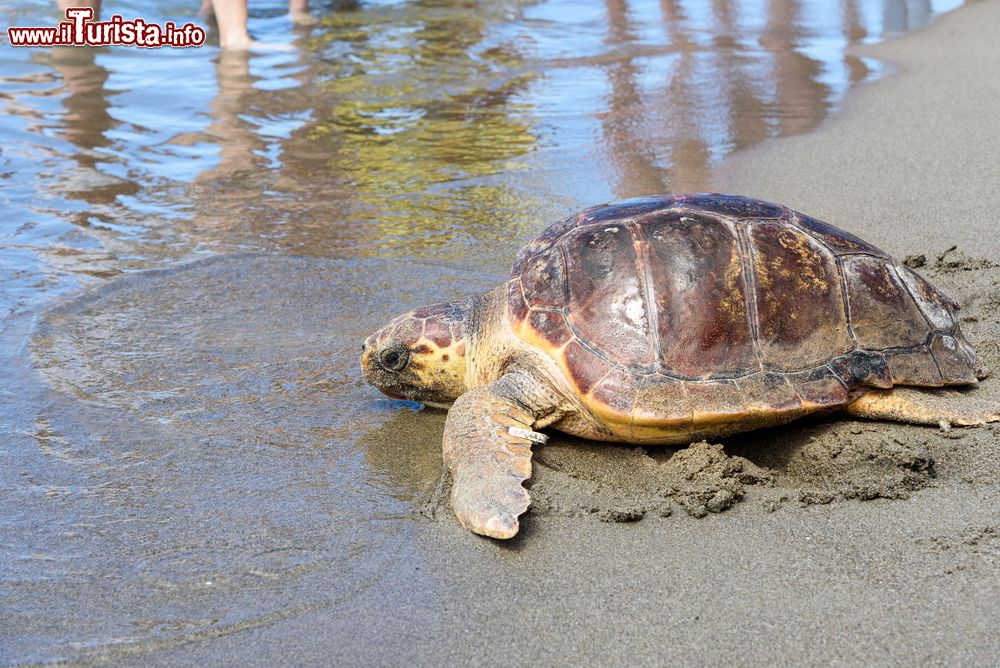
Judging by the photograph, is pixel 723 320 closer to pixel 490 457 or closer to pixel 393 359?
pixel 490 457

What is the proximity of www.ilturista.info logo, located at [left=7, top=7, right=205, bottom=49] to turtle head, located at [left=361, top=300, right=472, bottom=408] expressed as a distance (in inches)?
304

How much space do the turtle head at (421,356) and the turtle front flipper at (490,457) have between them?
279mm

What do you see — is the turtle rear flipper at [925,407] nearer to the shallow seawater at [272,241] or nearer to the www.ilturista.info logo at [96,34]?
the shallow seawater at [272,241]

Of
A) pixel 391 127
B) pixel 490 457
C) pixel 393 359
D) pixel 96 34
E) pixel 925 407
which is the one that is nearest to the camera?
pixel 490 457

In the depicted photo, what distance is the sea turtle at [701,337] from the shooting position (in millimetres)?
2830

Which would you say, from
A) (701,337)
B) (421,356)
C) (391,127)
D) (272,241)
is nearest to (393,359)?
(421,356)

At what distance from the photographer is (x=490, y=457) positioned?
273 centimetres

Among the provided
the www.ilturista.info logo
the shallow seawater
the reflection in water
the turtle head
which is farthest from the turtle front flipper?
the www.ilturista.info logo

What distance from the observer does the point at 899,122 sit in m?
5.83

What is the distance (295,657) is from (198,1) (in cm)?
1176

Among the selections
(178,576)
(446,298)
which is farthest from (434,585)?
(446,298)

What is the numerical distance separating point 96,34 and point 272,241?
6.32 meters

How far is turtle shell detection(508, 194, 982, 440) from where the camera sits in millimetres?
2836

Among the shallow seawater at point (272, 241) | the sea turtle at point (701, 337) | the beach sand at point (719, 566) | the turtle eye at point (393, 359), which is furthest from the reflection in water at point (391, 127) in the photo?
the beach sand at point (719, 566)
